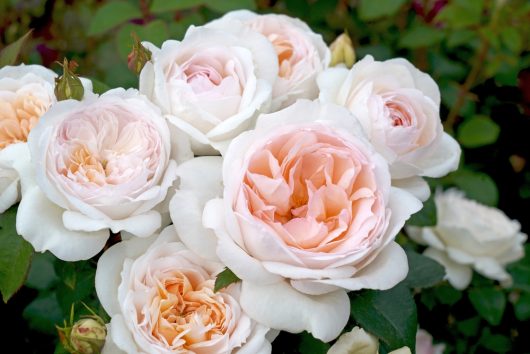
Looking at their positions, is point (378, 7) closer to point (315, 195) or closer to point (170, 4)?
point (170, 4)

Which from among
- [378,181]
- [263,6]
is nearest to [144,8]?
[263,6]

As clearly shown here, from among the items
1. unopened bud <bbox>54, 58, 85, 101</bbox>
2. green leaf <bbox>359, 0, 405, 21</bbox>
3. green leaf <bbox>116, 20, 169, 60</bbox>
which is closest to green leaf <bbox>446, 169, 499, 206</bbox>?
green leaf <bbox>359, 0, 405, 21</bbox>

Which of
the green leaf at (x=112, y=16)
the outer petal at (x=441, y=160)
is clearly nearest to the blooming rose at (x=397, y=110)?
the outer petal at (x=441, y=160)

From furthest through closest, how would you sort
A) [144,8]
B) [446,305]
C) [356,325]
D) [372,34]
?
[372,34] → [446,305] → [144,8] → [356,325]

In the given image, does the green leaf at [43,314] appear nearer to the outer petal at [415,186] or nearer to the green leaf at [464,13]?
the outer petal at [415,186]

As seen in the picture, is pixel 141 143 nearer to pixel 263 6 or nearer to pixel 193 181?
pixel 193 181

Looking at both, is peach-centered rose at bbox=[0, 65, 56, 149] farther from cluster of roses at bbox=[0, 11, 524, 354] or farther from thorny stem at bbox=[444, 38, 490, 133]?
thorny stem at bbox=[444, 38, 490, 133]
